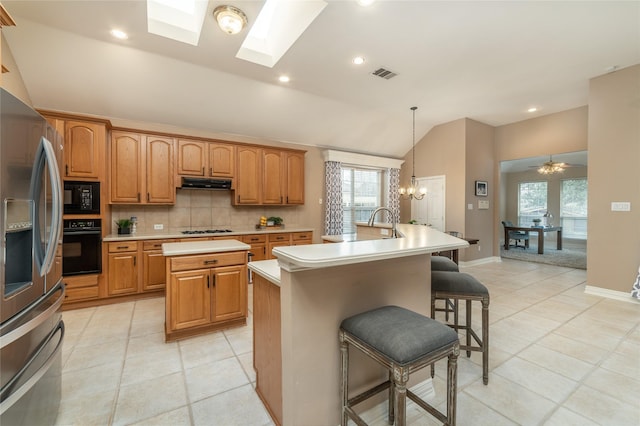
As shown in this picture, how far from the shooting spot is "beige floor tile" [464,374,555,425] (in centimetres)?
169

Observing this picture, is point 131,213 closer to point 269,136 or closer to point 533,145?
point 269,136

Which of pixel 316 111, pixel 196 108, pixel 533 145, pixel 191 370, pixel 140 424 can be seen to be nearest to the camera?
pixel 140 424

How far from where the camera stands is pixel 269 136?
540 centimetres

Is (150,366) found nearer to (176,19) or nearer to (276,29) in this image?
(176,19)

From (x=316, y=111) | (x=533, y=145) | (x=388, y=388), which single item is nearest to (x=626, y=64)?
(x=533, y=145)

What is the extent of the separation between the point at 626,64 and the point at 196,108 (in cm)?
630

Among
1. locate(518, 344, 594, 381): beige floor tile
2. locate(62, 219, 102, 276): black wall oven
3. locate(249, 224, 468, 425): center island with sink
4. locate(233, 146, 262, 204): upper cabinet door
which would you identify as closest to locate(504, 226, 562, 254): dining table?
locate(518, 344, 594, 381): beige floor tile

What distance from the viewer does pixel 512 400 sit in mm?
1828

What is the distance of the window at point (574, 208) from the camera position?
8.92m

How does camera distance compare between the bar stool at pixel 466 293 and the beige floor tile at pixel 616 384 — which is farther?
the bar stool at pixel 466 293

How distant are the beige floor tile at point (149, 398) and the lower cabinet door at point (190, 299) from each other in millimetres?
591

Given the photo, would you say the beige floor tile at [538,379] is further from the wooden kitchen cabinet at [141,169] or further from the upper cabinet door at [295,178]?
the wooden kitchen cabinet at [141,169]

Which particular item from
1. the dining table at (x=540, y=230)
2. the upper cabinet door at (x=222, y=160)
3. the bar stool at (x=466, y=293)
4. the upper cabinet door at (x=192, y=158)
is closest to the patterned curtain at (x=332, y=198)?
the upper cabinet door at (x=222, y=160)

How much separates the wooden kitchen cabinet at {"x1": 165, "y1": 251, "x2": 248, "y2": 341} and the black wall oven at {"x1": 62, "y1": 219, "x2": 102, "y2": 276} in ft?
5.80
